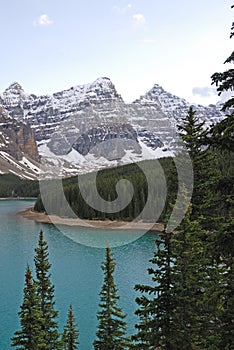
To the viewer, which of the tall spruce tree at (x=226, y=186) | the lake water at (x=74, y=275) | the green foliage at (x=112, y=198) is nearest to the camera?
the tall spruce tree at (x=226, y=186)

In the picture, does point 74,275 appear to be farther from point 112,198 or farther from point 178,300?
point 112,198

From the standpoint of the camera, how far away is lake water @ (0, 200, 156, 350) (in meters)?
29.6

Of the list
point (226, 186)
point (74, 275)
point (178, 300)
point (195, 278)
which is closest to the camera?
point (226, 186)

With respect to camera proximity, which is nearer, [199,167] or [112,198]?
[199,167]

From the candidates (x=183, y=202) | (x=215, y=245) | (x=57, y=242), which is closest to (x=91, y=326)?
(x=183, y=202)

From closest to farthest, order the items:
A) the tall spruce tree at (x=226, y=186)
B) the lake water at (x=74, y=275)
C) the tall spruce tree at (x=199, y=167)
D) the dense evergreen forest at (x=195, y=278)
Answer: the tall spruce tree at (x=226, y=186), the dense evergreen forest at (x=195, y=278), the tall spruce tree at (x=199, y=167), the lake water at (x=74, y=275)

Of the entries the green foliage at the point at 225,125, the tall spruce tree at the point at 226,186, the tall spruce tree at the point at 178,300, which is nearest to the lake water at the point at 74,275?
the tall spruce tree at the point at 178,300

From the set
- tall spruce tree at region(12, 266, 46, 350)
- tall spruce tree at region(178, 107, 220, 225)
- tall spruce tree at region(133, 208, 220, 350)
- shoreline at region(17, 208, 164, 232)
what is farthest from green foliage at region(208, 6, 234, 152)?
shoreline at region(17, 208, 164, 232)

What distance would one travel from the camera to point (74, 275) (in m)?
42.3

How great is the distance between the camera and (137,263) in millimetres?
47000

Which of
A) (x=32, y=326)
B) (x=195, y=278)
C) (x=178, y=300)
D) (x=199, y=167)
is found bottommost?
(x=32, y=326)

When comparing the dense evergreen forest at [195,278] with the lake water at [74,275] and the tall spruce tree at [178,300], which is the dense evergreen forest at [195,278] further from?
the lake water at [74,275]

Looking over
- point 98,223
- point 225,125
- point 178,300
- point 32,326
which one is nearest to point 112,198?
point 98,223

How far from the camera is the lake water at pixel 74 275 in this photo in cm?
2959
